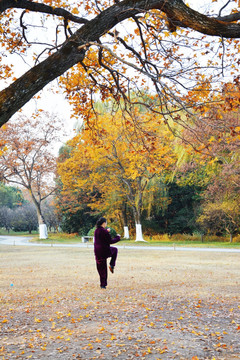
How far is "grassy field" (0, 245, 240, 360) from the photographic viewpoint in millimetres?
4828

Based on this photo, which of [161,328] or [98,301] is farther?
[98,301]

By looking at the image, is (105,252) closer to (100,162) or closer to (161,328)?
(161,328)

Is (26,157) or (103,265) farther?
(26,157)

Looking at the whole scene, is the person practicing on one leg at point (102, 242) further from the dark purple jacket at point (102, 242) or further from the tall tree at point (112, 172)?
the tall tree at point (112, 172)

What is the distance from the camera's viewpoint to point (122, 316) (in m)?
6.71

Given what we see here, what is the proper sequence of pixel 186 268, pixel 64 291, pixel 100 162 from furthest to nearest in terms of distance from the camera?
pixel 100 162, pixel 186 268, pixel 64 291

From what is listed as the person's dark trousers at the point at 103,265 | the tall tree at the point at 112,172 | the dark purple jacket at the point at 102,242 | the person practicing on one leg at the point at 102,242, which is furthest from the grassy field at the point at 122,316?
the tall tree at the point at 112,172

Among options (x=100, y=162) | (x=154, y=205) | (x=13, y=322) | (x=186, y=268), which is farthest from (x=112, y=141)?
(x=13, y=322)

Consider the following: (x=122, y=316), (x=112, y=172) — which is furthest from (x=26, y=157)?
(x=122, y=316)

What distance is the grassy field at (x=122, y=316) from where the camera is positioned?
4.83 m

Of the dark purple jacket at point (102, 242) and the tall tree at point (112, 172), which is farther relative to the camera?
the tall tree at point (112, 172)

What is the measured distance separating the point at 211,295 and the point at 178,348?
423cm

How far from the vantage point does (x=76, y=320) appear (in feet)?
21.4

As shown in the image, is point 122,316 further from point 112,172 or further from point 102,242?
point 112,172
